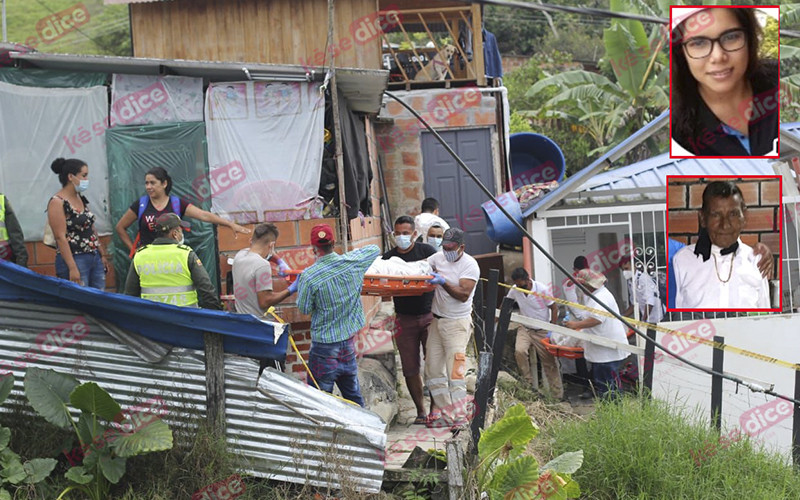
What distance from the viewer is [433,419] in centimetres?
765

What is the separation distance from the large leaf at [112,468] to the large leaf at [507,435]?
2.43 metres

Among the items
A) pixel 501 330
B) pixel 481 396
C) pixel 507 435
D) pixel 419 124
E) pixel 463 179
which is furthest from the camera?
pixel 463 179

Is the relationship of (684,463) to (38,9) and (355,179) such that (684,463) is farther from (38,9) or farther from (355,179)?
(38,9)

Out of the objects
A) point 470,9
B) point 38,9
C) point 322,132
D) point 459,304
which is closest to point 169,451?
point 459,304

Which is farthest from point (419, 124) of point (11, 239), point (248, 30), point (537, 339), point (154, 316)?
point (154, 316)

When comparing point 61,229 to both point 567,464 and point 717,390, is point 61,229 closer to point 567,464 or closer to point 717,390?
point 567,464

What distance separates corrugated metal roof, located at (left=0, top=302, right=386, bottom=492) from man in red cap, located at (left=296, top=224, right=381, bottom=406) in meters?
0.78

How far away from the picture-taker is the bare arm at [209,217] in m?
7.21

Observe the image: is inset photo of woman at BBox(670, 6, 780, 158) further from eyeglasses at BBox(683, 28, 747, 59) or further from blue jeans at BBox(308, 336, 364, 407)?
blue jeans at BBox(308, 336, 364, 407)

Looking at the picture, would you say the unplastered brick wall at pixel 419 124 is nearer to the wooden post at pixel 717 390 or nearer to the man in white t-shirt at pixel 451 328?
the man in white t-shirt at pixel 451 328

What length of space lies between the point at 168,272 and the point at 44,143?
2.71 m

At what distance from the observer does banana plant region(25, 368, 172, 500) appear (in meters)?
5.03

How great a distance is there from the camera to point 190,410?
5477mm

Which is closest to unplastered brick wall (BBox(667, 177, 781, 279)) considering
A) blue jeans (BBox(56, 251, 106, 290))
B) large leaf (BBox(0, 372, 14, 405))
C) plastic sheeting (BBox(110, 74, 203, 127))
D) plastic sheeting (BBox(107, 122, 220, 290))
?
plastic sheeting (BBox(107, 122, 220, 290))
